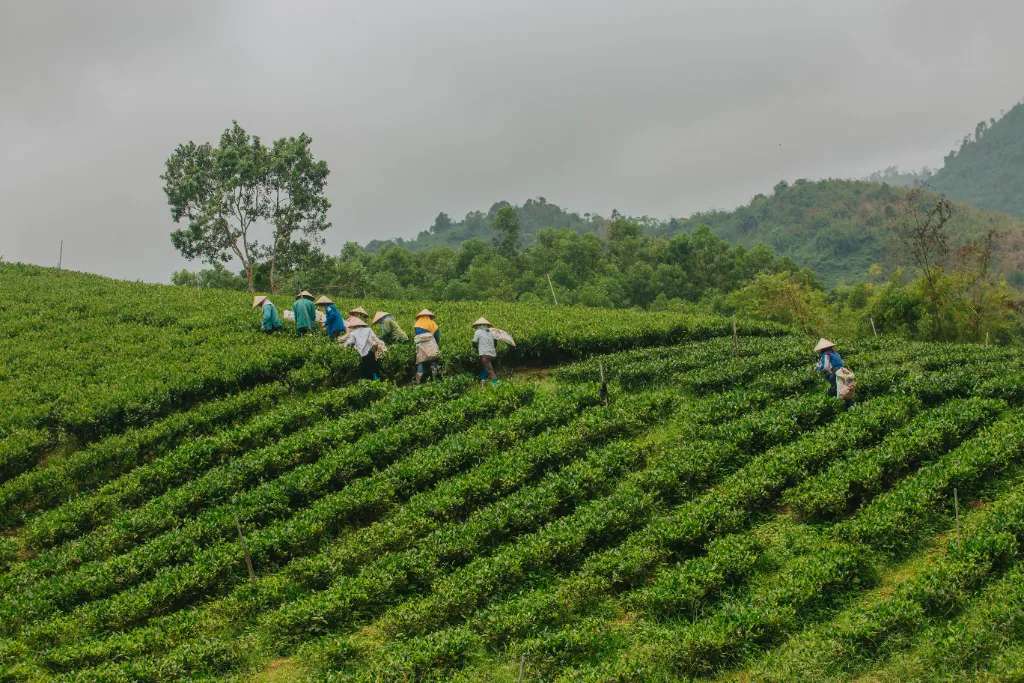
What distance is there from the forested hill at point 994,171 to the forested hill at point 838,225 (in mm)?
59499

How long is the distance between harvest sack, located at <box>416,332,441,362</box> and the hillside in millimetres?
893

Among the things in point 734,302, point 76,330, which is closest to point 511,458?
point 76,330

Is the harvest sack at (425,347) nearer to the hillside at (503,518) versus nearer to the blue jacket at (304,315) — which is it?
the hillside at (503,518)

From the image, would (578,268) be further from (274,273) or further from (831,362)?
(831,362)

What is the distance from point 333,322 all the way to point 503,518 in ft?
29.9

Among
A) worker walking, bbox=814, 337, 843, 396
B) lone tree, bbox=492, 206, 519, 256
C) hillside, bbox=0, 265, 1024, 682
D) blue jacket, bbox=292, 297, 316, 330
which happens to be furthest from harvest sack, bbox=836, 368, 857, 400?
lone tree, bbox=492, 206, 519, 256

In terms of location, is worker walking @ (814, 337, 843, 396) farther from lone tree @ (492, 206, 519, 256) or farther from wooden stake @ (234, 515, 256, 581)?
lone tree @ (492, 206, 519, 256)

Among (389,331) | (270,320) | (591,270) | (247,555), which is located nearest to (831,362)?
(389,331)

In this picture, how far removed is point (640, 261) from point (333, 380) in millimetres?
55134

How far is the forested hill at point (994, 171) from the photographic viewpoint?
17350 centimetres

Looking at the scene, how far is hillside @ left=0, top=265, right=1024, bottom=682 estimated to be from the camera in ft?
31.9

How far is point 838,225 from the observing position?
108875 mm

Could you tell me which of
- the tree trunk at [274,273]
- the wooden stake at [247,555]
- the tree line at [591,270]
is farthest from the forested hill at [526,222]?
the wooden stake at [247,555]

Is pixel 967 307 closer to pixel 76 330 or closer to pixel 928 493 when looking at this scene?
pixel 928 493
